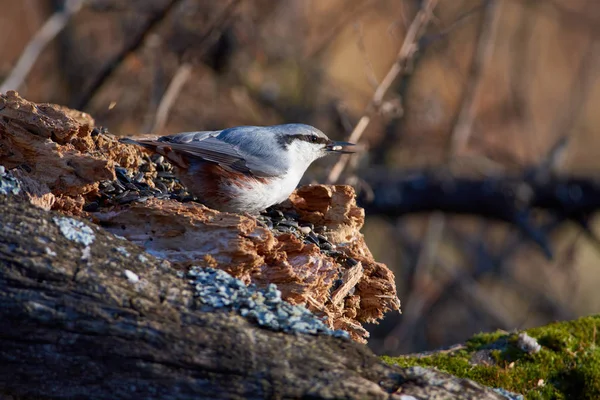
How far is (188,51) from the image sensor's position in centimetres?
649

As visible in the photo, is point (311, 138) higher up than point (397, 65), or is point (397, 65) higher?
point (397, 65)

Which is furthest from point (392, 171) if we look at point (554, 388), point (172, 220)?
point (172, 220)

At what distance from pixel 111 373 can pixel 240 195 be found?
1.47 meters

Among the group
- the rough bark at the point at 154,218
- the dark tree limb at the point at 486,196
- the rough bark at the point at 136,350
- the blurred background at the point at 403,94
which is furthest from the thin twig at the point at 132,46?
the rough bark at the point at 136,350

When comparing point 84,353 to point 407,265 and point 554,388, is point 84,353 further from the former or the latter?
point 407,265

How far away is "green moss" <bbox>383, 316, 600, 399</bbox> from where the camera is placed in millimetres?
3080

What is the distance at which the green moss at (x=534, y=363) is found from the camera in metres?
3.08

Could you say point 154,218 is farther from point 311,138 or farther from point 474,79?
point 474,79

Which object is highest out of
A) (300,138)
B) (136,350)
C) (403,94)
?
(403,94)

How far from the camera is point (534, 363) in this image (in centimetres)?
321

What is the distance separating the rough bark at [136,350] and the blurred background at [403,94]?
12.8 feet

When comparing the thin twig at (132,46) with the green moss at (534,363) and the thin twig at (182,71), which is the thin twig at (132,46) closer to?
the thin twig at (182,71)

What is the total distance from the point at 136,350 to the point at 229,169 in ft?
4.97

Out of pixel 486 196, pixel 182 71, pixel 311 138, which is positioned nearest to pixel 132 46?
pixel 182 71
